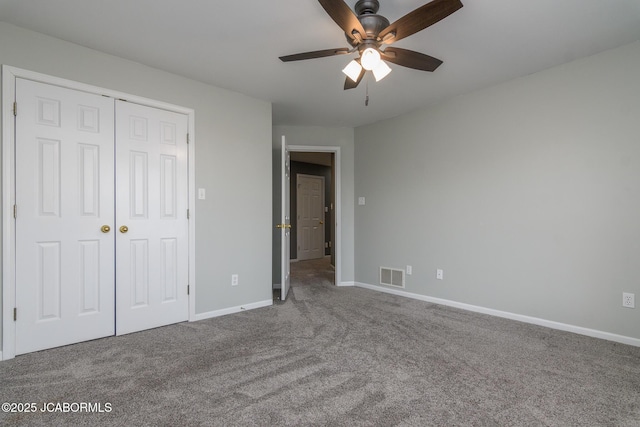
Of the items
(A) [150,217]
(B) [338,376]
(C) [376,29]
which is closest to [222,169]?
(A) [150,217]

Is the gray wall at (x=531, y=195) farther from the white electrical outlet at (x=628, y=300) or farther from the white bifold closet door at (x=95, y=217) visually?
the white bifold closet door at (x=95, y=217)

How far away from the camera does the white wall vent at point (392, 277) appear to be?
Answer: 162 inches

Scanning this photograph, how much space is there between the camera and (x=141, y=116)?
9.23 ft

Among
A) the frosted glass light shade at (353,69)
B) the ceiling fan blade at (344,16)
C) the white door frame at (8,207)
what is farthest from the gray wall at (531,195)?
the white door frame at (8,207)

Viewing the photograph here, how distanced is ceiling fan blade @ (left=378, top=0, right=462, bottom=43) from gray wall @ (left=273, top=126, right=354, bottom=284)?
2789mm

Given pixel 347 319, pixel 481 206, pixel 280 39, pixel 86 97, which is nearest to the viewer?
pixel 280 39

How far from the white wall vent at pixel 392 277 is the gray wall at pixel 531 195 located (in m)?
0.11

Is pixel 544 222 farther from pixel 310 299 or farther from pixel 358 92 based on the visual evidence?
pixel 310 299

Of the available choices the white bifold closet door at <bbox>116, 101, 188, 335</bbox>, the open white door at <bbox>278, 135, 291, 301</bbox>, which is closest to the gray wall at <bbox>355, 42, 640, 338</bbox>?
the open white door at <bbox>278, 135, 291, 301</bbox>

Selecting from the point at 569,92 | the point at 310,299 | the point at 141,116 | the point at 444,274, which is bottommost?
the point at 310,299

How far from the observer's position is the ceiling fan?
5.29 feet

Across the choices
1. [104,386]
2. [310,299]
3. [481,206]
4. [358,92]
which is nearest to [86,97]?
[104,386]

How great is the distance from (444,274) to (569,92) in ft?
6.92

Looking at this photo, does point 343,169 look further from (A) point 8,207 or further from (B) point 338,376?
(A) point 8,207
